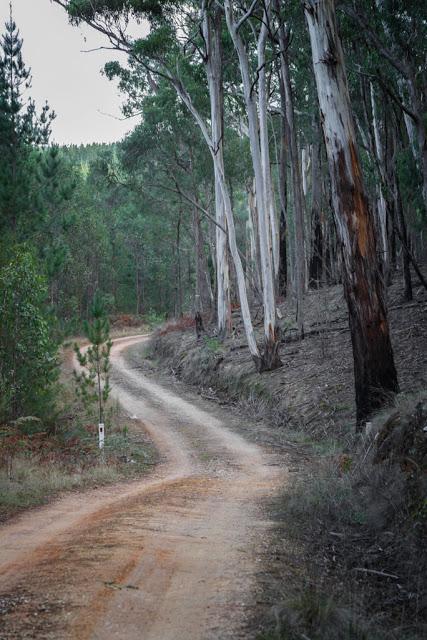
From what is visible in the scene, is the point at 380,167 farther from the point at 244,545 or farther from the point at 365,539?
the point at 244,545

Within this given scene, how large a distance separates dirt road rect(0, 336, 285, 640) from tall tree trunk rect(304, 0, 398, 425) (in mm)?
2356

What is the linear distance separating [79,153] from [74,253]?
214ft

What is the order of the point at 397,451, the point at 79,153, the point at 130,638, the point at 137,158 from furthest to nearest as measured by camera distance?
the point at 79,153 → the point at 137,158 → the point at 397,451 → the point at 130,638

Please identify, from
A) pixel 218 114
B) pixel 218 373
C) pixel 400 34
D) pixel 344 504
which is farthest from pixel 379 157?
pixel 344 504

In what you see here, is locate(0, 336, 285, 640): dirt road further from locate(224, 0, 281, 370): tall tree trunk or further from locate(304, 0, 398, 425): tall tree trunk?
locate(224, 0, 281, 370): tall tree trunk

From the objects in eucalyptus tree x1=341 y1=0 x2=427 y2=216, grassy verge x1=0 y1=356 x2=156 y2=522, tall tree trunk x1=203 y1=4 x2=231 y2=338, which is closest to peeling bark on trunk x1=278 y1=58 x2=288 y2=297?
tall tree trunk x1=203 y1=4 x2=231 y2=338

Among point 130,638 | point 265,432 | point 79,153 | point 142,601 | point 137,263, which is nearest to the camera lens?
point 130,638

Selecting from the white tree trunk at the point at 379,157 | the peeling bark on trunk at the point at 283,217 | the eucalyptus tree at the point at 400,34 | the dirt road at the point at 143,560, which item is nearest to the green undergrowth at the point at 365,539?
the dirt road at the point at 143,560

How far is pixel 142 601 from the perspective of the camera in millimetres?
4285

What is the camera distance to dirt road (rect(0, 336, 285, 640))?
155 inches

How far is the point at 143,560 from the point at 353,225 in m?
6.38

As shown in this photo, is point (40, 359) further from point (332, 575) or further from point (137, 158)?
point (137, 158)

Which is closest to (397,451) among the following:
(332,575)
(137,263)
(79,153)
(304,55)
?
(332,575)

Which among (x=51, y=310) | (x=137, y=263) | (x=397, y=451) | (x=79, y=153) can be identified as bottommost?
(x=397, y=451)
